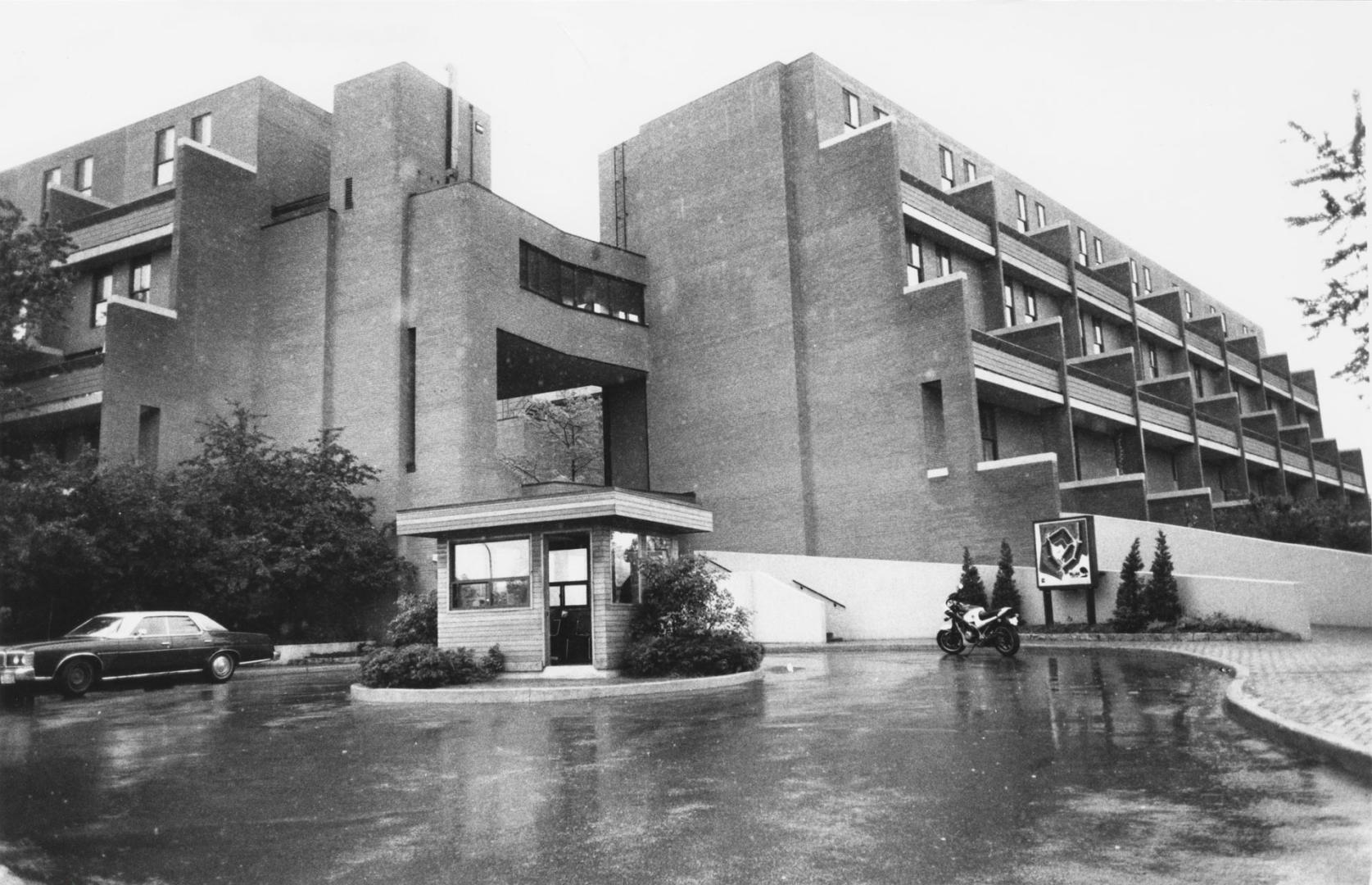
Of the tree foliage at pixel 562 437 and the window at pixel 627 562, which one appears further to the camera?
the tree foliage at pixel 562 437

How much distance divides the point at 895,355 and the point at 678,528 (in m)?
15.4

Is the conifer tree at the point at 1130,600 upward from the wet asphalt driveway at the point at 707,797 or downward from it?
upward

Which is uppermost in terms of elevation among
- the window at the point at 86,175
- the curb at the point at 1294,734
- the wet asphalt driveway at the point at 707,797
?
the window at the point at 86,175

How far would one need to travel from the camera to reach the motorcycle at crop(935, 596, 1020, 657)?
23391 millimetres

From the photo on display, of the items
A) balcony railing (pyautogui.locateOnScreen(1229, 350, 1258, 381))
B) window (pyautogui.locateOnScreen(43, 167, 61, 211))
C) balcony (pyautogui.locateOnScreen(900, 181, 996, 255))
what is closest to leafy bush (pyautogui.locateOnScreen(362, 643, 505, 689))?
balcony (pyautogui.locateOnScreen(900, 181, 996, 255))

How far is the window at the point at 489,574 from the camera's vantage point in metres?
21.4

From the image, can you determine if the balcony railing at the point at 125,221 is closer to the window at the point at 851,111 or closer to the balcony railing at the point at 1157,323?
the window at the point at 851,111

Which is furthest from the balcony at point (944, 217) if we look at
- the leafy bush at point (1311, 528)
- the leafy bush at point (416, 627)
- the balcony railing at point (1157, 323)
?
the leafy bush at point (416, 627)

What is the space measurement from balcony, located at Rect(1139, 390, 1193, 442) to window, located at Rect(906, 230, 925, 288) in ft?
35.8

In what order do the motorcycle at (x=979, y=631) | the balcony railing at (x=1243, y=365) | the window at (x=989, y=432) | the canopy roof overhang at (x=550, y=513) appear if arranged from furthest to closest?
the balcony railing at (x=1243, y=365)
the window at (x=989, y=432)
the motorcycle at (x=979, y=631)
the canopy roof overhang at (x=550, y=513)

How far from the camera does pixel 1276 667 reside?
16438 mm

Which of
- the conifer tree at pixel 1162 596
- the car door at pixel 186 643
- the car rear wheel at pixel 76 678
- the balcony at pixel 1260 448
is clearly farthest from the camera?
the balcony at pixel 1260 448

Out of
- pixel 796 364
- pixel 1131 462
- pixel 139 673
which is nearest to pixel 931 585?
pixel 796 364

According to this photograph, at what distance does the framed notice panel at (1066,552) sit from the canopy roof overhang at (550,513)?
1184 cm
